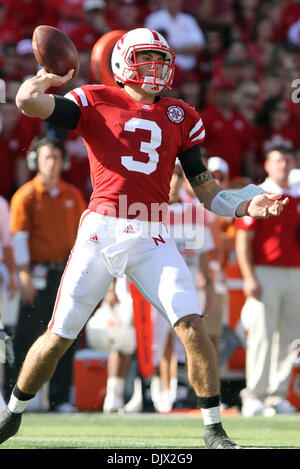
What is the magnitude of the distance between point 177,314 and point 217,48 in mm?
6720

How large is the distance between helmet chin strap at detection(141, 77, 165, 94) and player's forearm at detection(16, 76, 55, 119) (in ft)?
1.67

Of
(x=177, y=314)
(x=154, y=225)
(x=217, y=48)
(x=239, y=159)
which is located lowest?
(x=177, y=314)

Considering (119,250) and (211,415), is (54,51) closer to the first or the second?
(119,250)

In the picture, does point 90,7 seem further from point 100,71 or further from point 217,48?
point 100,71

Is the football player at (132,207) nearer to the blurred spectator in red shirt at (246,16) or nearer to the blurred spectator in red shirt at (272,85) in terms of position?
the blurred spectator in red shirt at (272,85)

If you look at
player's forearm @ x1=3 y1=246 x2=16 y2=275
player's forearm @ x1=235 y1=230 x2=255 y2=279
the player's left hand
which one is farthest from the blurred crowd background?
the player's left hand

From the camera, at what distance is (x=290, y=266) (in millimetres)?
7129

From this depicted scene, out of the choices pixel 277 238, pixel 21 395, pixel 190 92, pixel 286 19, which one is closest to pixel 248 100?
pixel 190 92

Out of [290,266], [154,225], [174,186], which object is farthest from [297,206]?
[154,225]

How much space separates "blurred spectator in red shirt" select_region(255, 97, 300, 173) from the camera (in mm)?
9500

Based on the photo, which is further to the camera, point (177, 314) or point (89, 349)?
point (89, 349)

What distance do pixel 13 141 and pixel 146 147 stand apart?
3754mm

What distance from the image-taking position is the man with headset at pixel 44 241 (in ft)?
22.7

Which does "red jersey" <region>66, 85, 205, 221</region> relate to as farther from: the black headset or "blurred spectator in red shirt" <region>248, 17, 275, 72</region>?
"blurred spectator in red shirt" <region>248, 17, 275, 72</region>
